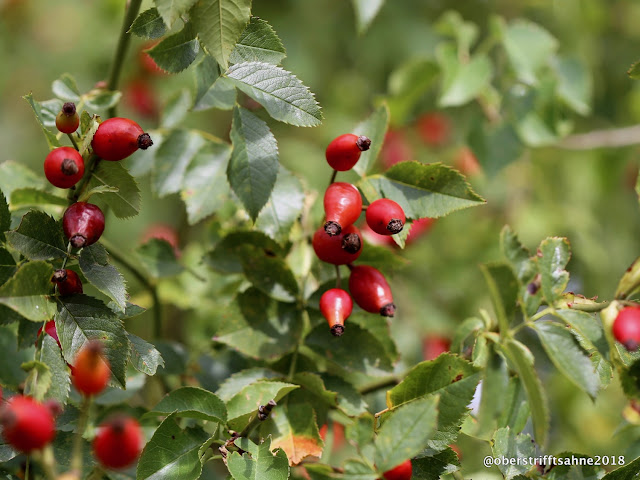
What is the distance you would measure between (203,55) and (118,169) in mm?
282

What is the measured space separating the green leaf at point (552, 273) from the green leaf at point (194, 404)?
672 mm

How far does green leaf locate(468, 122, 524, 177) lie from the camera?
2400 mm

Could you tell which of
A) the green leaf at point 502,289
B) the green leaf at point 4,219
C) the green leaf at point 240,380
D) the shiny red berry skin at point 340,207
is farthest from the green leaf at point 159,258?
the green leaf at point 502,289

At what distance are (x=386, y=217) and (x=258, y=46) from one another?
42 cm

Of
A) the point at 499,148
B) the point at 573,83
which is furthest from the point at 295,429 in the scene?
the point at 573,83

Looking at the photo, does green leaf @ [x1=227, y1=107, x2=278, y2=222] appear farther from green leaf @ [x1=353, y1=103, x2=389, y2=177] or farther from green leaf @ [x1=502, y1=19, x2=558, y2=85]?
green leaf @ [x1=502, y1=19, x2=558, y2=85]

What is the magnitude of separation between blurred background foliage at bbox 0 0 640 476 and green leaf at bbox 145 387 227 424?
0.54 metres

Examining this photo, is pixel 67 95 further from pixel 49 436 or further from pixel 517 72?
pixel 517 72

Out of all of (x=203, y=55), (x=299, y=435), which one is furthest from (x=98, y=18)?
(x=299, y=435)

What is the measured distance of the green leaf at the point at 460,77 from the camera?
2334 mm

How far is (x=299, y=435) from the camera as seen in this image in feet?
4.06

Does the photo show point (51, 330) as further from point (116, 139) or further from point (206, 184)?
point (206, 184)

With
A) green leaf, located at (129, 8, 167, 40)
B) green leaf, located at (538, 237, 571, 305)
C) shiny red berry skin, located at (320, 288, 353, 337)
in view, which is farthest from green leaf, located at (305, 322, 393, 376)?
green leaf, located at (129, 8, 167, 40)

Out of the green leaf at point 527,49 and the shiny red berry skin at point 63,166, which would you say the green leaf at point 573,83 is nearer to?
the green leaf at point 527,49
